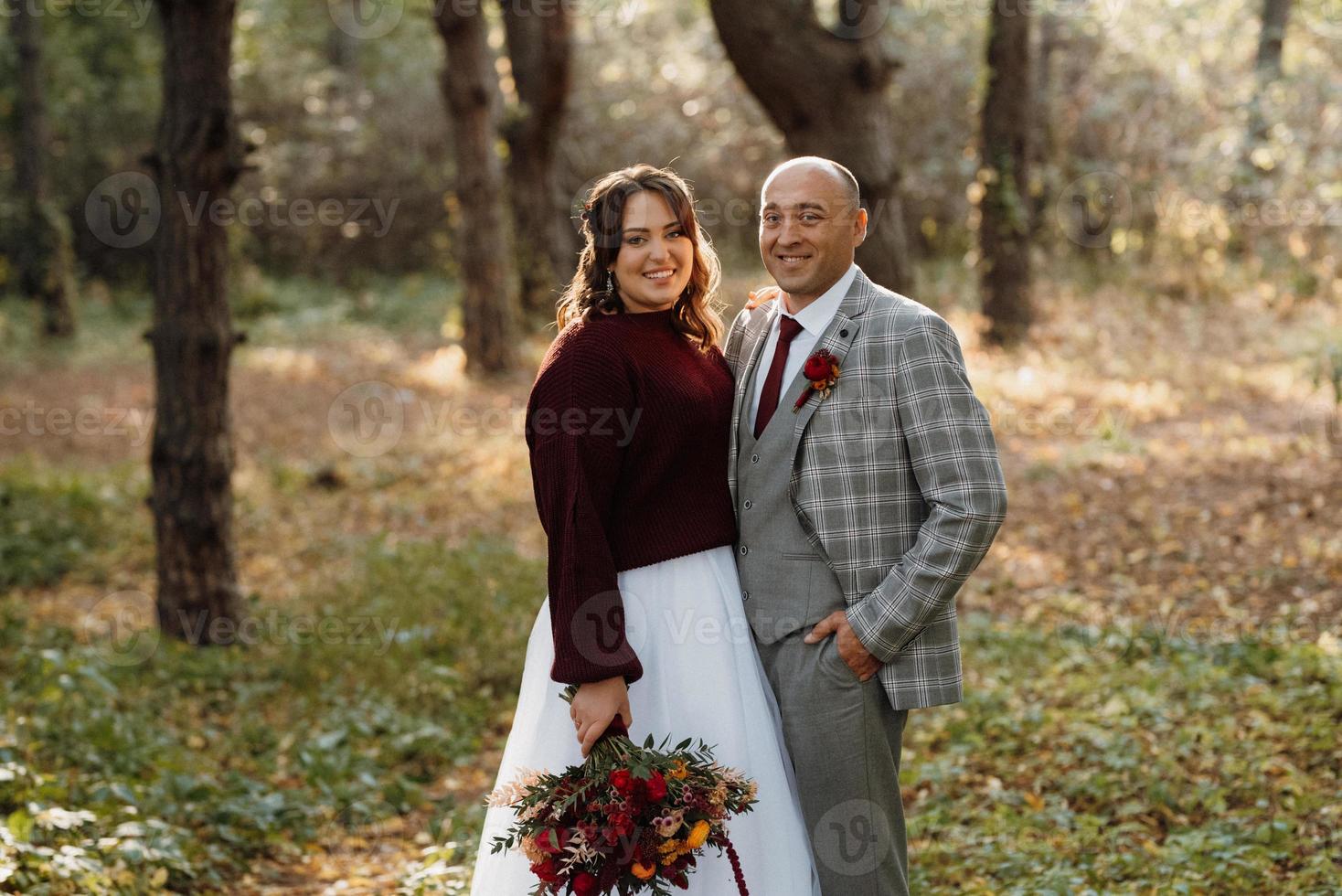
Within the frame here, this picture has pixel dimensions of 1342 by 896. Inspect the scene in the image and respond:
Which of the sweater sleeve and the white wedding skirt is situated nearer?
the sweater sleeve

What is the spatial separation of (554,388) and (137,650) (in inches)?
185

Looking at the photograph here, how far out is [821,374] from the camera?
305 centimetres

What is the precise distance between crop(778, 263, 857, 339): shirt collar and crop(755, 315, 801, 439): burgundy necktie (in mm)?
39

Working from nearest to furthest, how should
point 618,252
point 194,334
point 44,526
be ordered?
point 618,252, point 194,334, point 44,526

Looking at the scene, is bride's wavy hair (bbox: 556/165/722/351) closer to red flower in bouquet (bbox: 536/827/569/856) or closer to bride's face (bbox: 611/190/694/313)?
bride's face (bbox: 611/190/694/313)

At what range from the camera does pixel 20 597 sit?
27.1 ft

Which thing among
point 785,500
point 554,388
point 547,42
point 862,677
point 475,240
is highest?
point 547,42

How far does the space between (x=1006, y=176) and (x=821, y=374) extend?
1092 cm

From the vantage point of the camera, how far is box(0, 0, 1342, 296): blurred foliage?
15258 mm

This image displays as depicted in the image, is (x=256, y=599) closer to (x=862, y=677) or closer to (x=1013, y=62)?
(x=862, y=677)

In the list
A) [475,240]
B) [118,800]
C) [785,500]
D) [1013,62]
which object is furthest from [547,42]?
[785,500]

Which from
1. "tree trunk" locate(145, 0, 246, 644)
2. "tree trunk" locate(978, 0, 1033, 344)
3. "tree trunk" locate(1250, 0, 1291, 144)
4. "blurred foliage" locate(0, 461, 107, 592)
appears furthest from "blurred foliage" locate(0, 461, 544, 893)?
"tree trunk" locate(1250, 0, 1291, 144)

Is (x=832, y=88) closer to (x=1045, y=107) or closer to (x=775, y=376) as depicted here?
(x=775, y=376)

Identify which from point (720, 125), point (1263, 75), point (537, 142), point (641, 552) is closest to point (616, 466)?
point (641, 552)
